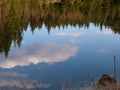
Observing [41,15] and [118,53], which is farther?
[41,15]

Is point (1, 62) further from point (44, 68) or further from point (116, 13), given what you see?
point (116, 13)

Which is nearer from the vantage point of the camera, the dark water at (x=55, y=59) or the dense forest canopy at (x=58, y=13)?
the dark water at (x=55, y=59)

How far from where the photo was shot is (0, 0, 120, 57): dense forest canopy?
57562 mm

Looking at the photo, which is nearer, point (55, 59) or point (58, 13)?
point (55, 59)

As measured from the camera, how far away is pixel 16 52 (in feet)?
98.8

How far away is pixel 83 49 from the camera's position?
29984 millimetres

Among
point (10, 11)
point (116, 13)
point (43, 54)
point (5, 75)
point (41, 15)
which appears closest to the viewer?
point (5, 75)

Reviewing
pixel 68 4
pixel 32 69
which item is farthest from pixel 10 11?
pixel 32 69

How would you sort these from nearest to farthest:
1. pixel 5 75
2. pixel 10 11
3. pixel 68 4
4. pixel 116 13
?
1. pixel 5 75
2. pixel 116 13
3. pixel 10 11
4. pixel 68 4

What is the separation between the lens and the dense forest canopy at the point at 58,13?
2266 inches

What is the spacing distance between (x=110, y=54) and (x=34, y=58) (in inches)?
191

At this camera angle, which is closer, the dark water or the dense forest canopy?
the dark water

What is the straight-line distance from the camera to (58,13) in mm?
67562

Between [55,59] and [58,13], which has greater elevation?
[55,59]
